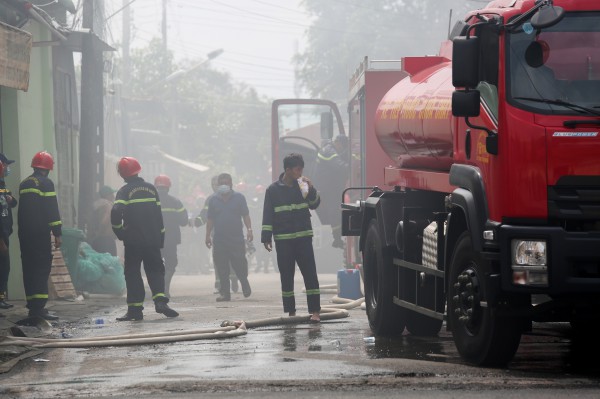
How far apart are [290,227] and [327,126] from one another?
9.01 meters

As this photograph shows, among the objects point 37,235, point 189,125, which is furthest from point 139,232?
point 189,125

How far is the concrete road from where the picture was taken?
25.5 ft

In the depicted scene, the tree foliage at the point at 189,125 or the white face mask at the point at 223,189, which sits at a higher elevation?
the tree foliage at the point at 189,125

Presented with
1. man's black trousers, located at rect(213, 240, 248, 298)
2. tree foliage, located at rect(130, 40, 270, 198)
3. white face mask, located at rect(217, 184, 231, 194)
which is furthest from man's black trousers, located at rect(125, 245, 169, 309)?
tree foliage, located at rect(130, 40, 270, 198)

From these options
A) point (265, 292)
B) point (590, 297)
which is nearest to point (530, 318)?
point (590, 297)

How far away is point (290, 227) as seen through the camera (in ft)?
44.9

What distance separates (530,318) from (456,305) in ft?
2.26

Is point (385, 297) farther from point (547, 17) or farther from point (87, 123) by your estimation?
point (87, 123)

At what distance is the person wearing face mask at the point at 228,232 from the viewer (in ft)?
62.2

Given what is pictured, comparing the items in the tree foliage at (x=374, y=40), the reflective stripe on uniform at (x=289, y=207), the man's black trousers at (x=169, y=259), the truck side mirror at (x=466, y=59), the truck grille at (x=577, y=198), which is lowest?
the man's black trousers at (x=169, y=259)

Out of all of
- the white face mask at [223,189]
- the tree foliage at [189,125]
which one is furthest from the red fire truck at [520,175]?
the tree foliage at [189,125]

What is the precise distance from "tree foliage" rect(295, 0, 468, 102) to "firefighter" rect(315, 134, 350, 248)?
149 feet

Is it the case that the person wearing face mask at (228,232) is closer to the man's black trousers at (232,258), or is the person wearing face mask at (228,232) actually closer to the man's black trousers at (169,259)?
the man's black trousers at (232,258)

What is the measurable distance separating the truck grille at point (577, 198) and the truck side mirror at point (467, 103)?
0.84 m
